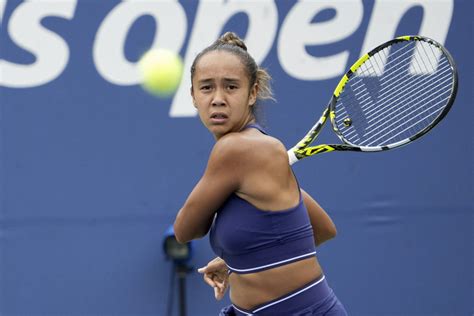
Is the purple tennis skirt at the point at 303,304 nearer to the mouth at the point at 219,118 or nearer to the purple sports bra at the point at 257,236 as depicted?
the purple sports bra at the point at 257,236

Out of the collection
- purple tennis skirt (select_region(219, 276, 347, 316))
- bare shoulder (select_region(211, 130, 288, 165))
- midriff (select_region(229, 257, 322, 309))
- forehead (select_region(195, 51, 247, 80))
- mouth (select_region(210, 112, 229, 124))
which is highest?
forehead (select_region(195, 51, 247, 80))

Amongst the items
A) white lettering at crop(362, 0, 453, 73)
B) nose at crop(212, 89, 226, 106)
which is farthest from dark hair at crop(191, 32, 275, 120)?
white lettering at crop(362, 0, 453, 73)

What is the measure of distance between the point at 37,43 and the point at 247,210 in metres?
2.78

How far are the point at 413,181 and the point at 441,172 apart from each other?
17cm

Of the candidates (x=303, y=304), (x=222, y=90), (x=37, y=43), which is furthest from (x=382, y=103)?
(x=37, y=43)

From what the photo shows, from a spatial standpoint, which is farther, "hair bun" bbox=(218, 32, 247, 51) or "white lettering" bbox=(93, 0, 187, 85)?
"white lettering" bbox=(93, 0, 187, 85)

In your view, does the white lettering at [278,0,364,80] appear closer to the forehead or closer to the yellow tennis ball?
the yellow tennis ball

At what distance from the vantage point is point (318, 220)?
8.66ft

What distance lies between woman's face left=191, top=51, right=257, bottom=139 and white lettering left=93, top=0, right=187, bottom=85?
A: 2.35m

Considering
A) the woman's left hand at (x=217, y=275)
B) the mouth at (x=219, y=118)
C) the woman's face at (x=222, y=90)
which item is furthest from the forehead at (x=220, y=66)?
the woman's left hand at (x=217, y=275)

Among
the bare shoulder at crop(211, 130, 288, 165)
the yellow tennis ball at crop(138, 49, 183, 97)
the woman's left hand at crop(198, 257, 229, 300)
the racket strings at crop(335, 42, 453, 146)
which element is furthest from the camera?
the yellow tennis ball at crop(138, 49, 183, 97)

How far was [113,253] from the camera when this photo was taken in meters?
4.73

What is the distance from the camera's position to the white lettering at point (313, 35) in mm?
4758

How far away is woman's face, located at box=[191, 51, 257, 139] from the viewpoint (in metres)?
2.38
